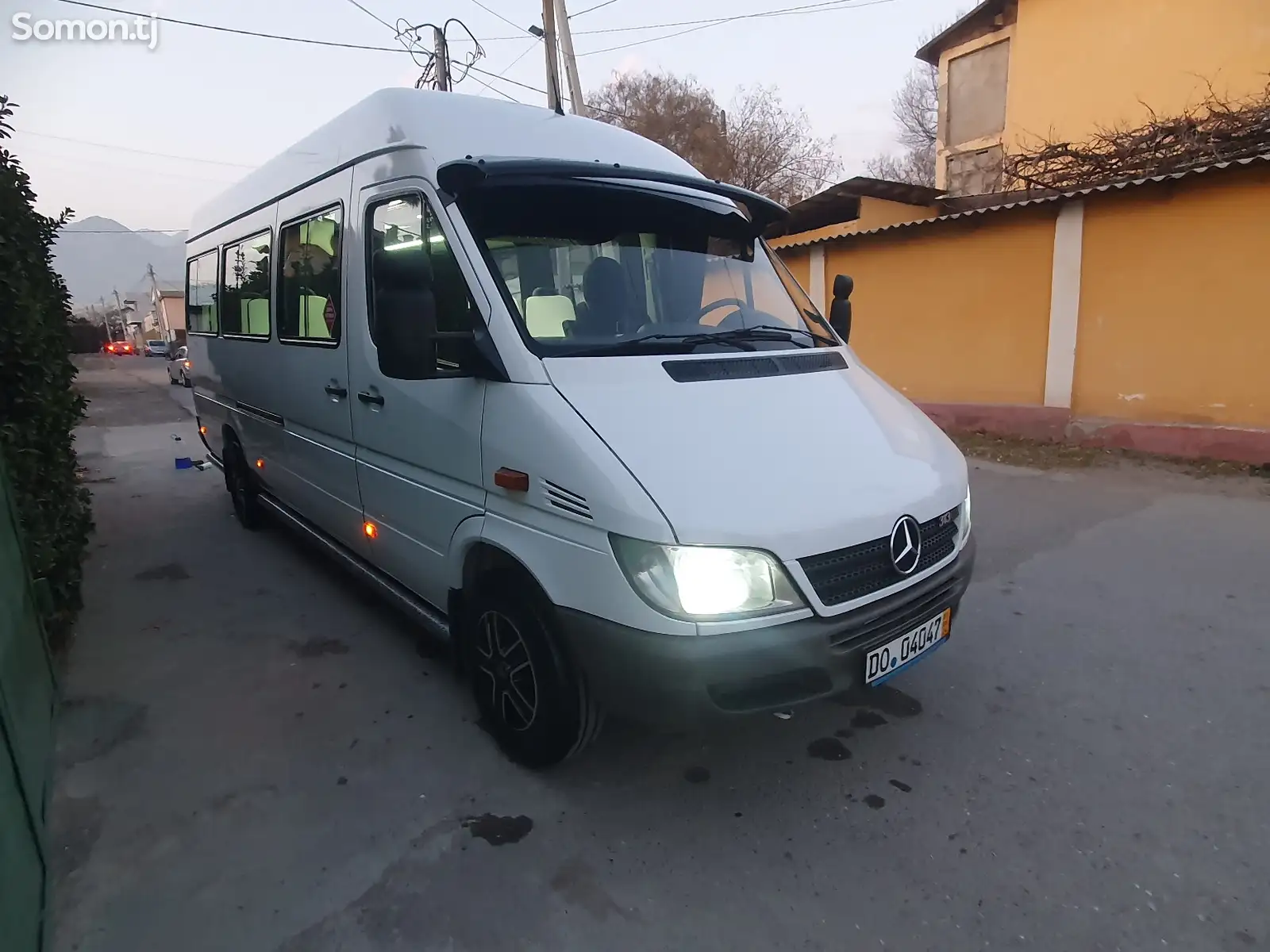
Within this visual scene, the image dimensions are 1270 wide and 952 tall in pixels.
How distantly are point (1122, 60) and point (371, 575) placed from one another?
52.7 feet

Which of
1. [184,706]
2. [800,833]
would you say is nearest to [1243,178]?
[800,833]

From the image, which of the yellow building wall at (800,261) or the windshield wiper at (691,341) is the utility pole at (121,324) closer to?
the yellow building wall at (800,261)

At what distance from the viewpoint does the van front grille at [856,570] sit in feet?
7.94

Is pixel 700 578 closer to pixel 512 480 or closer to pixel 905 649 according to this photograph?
pixel 512 480

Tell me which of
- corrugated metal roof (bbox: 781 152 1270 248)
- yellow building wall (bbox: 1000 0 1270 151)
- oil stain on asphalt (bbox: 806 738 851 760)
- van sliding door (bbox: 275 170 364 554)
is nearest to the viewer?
oil stain on asphalt (bbox: 806 738 851 760)

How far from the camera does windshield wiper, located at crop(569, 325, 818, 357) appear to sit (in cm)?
284

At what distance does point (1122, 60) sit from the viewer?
1358 cm

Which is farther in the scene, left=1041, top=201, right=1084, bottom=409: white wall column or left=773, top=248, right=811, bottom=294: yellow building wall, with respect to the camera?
left=773, top=248, right=811, bottom=294: yellow building wall

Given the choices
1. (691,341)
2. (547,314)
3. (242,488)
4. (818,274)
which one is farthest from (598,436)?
(818,274)

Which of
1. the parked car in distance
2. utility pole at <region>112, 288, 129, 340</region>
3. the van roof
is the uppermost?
utility pole at <region>112, 288, 129, 340</region>

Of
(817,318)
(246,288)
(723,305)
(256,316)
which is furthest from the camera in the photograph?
(246,288)

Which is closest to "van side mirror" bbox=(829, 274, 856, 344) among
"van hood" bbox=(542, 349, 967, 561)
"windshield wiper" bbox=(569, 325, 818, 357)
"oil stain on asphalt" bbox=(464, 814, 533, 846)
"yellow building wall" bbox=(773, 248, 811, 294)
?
"windshield wiper" bbox=(569, 325, 818, 357)

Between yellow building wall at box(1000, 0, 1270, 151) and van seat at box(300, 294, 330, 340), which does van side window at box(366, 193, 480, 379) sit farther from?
yellow building wall at box(1000, 0, 1270, 151)

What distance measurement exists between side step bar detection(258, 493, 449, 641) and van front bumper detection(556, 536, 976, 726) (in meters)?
1.10
